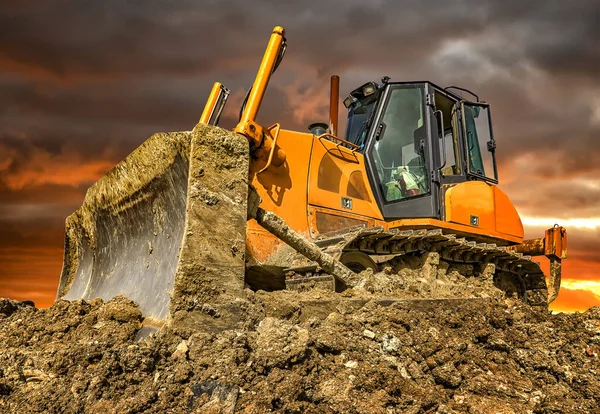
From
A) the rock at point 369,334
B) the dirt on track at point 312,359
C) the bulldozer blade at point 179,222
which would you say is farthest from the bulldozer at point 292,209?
the rock at point 369,334

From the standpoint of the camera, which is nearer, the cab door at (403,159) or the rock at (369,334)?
the rock at (369,334)

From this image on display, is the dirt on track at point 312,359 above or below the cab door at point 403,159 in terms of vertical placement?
below

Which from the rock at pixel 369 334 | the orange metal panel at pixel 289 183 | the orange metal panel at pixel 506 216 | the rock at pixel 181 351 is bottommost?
the rock at pixel 181 351

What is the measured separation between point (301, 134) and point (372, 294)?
2017mm

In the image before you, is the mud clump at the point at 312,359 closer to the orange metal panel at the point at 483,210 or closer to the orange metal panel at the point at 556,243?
the orange metal panel at the point at 483,210

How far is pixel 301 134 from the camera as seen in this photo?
213 inches

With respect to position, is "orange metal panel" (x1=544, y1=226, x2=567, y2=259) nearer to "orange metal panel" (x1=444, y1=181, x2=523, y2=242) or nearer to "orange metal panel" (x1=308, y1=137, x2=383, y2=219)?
"orange metal panel" (x1=444, y1=181, x2=523, y2=242)

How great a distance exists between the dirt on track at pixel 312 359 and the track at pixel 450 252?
0.79 meters

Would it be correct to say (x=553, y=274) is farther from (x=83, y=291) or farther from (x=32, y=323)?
(x=32, y=323)

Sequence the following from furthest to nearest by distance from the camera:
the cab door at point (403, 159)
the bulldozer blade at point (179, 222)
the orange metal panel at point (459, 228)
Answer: the cab door at point (403, 159)
the orange metal panel at point (459, 228)
the bulldozer blade at point (179, 222)

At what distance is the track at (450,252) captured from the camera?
4.76 metres

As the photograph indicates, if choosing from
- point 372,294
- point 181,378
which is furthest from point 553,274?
point 181,378

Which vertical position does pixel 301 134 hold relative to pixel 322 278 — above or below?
above

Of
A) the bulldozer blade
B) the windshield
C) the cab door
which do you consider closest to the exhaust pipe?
the windshield
